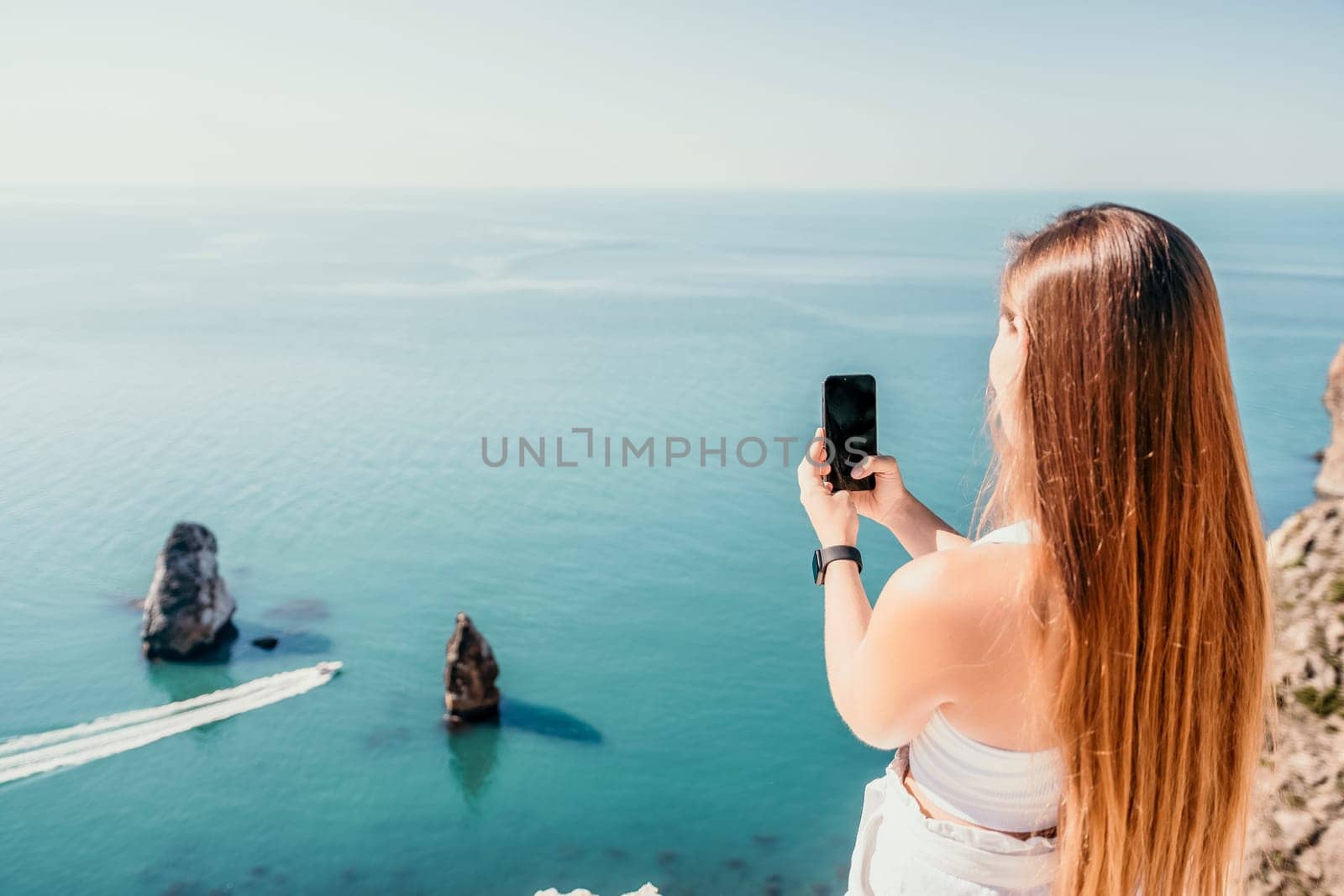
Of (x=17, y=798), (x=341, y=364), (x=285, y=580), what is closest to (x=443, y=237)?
(x=341, y=364)

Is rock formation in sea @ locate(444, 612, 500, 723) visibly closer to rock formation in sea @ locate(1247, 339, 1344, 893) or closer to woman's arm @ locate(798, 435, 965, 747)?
rock formation in sea @ locate(1247, 339, 1344, 893)

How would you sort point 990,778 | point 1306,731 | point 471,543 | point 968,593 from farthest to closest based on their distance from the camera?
point 471,543
point 1306,731
point 990,778
point 968,593

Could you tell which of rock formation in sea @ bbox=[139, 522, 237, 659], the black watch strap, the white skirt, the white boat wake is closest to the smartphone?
the black watch strap

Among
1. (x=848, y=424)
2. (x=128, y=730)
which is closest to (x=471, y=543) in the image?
(x=128, y=730)

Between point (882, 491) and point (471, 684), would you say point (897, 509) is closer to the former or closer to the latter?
point (882, 491)

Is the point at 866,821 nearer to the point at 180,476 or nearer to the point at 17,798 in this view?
the point at 17,798

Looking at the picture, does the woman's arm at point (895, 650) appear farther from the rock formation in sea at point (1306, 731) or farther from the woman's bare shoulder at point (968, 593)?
the rock formation in sea at point (1306, 731)

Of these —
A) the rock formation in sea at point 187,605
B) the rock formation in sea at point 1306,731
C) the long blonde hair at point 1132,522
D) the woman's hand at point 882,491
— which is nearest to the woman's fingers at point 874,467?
the woman's hand at point 882,491
